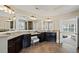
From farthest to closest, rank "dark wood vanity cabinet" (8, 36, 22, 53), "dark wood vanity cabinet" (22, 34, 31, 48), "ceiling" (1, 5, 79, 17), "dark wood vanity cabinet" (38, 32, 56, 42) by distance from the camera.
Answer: "dark wood vanity cabinet" (38, 32, 56, 42)
"dark wood vanity cabinet" (22, 34, 31, 48)
"ceiling" (1, 5, 79, 17)
"dark wood vanity cabinet" (8, 36, 22, 53)

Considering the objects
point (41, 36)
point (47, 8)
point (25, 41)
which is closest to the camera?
point (47, 8)

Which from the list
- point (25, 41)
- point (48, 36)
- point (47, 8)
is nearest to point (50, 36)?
point (48, 36)

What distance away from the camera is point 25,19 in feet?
30.1

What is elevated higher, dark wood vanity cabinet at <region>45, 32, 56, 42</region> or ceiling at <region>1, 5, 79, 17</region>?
ceiling at <region>1, 5, 79, 17</region>

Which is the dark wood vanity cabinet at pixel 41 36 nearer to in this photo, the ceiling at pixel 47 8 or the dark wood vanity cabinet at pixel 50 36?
the dark wood vanity cabinet at pixel 50 36

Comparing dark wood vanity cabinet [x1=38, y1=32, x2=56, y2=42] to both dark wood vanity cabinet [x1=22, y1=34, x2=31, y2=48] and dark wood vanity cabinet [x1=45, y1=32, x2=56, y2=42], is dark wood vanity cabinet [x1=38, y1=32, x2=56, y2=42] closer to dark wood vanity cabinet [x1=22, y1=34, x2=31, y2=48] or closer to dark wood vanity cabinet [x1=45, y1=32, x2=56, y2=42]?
dark wood vanity cabinet [x1=45, y1=32, x2=56, y2=42]

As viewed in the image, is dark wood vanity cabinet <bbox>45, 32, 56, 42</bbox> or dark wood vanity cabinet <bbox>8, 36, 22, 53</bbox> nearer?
dark wood vanity cabinet <bbox>8, 36, 22, 53</bbox>

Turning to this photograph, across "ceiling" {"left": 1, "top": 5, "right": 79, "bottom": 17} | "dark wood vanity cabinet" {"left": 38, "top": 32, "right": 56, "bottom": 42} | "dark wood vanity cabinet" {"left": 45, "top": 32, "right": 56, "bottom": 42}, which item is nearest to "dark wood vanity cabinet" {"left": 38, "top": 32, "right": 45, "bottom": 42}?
"dark wood vanity cabinet" {"left": 38, "top": 32, "right": 56, "bottom": 42}

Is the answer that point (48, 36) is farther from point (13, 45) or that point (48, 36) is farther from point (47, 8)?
point (13, 45)

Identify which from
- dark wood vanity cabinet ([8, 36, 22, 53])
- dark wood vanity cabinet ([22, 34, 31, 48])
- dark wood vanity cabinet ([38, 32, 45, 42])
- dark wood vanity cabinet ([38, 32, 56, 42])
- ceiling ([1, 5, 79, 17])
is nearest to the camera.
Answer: dark wood vanity cabinet ([8, 36, 22, 53])

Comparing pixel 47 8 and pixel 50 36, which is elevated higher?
pixel 47 8

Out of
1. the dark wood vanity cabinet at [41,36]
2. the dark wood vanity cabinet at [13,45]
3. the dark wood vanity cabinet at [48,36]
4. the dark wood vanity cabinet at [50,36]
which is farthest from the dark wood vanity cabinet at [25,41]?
the dark wood vanity cabinet at [50,36]

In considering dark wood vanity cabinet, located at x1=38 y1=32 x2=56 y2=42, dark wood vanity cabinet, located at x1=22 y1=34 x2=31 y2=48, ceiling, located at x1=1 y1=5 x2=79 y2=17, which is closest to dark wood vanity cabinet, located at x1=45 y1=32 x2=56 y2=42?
dark wood vanity cabinet, located at x1=38 y1=32 x2=56 y2=42
